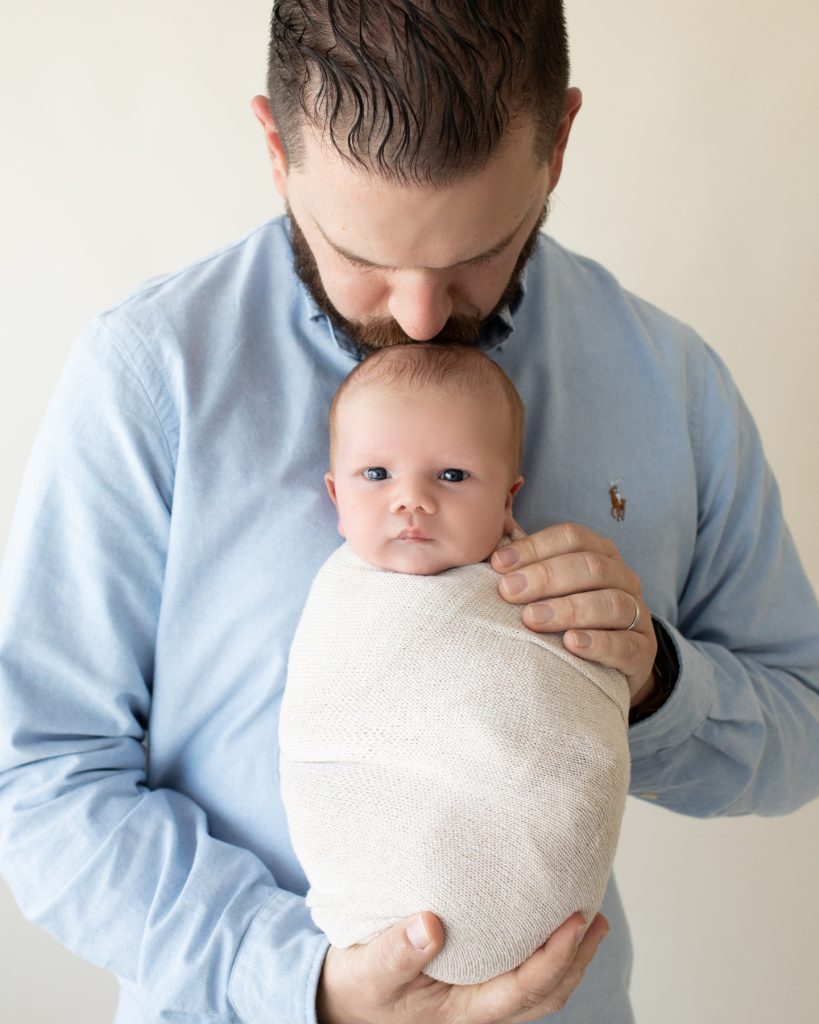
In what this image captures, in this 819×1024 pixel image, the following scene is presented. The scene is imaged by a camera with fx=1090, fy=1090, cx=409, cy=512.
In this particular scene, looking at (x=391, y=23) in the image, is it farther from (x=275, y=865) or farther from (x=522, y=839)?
(x=275, y=865)

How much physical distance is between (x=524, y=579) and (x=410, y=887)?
327mm

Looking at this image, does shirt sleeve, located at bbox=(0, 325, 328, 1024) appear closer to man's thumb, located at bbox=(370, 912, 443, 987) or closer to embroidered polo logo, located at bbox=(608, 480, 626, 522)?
man's thumb, located at bbox=(370, 912, 443, 987)

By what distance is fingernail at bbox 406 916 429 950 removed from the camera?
0.99 m

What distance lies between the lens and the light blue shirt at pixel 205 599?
3.84 feet

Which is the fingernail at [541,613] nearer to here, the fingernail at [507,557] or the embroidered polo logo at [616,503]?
the fingernail at [507,557]

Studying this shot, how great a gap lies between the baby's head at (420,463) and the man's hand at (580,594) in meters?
0.05

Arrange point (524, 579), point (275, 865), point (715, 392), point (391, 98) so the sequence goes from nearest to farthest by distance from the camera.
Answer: point (391, 98) → point (524, 579) → point (275, 865) → point (715, 392)

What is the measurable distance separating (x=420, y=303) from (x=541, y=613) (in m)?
0.34

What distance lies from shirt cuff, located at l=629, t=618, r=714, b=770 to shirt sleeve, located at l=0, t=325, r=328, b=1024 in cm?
45

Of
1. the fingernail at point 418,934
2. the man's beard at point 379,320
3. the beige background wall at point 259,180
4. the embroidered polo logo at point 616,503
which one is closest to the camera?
the fingernail at point 418,934

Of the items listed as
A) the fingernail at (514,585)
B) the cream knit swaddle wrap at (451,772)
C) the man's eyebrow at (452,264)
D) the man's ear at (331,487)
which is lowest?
the cream knit swaddle wrap at (451,772)

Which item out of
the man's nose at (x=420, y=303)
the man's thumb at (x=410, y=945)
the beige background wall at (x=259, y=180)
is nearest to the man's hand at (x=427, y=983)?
the man's thumb at (x=410, y=945)

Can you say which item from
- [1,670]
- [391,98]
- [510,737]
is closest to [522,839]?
[510,737]

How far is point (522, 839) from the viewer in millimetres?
1002
